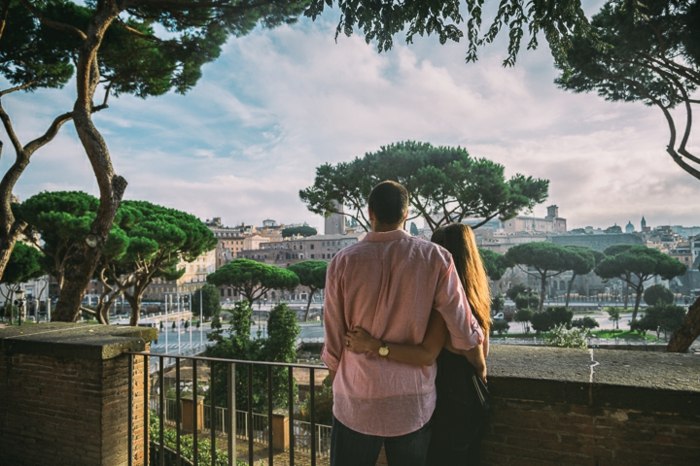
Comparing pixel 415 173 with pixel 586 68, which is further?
pixel 415 173

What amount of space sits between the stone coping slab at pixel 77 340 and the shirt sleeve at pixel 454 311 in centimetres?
211

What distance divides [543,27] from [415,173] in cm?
1591

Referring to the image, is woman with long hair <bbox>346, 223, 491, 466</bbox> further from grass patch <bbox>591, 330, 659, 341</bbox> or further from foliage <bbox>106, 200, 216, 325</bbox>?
grass patch <bbox>591, 330, 659, 341</bbox>

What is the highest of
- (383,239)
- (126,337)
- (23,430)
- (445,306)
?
(383,239)

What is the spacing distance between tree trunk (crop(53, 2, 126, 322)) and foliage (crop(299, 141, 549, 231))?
1376 centimetres

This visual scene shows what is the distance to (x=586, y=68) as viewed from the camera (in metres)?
10.4

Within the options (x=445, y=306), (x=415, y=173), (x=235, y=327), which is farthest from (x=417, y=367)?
(x=415, y=173)

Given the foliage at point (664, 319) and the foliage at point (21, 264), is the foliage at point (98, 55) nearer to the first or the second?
the foliage at point (21, 264)

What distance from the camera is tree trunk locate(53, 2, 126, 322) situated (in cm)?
493

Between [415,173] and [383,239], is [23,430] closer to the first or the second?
[383,239]

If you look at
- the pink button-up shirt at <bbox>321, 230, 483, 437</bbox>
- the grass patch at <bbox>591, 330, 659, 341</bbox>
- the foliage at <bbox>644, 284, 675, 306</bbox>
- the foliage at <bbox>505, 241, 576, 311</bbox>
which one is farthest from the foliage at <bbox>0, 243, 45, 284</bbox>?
the foliage at <bbox>644, 284, 675, 306</bbox>

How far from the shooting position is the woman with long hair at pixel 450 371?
4.70ft

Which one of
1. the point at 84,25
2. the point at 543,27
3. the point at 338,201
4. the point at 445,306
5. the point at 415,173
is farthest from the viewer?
the point at 338,201

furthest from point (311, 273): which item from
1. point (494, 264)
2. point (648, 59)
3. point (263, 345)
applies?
point (648, 59)
